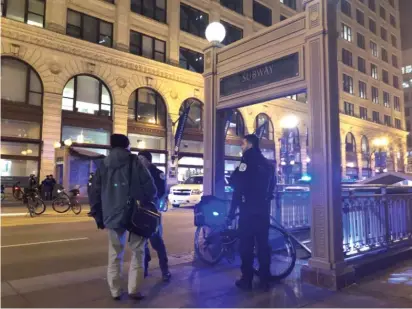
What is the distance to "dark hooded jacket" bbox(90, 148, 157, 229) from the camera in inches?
173

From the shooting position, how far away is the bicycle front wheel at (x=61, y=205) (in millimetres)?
16406

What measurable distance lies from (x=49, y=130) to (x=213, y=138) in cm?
1897

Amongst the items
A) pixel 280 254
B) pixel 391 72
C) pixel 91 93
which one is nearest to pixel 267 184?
pixel 280 254

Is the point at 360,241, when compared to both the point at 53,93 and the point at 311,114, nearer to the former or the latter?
the point at 311,114

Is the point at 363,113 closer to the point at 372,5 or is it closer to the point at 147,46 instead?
the point at 372,5

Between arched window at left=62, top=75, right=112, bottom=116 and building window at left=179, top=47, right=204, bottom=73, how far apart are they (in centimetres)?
777

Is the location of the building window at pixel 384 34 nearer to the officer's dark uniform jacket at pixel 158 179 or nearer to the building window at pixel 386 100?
the building window at pixel 386 100

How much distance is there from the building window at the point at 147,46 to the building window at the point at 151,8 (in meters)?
1.81

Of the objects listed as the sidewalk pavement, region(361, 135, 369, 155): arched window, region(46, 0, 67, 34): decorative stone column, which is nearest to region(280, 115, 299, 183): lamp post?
region(361, 135, 369, 155): arched window

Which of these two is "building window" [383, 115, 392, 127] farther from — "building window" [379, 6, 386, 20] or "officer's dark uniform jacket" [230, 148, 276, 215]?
"officer's dark uniform jacket" [230, 148, 276, 215]

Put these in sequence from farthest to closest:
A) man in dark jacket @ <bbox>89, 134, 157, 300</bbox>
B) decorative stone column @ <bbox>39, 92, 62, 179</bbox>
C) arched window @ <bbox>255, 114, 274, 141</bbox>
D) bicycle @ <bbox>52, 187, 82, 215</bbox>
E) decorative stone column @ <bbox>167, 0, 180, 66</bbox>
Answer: arched window @ <bbox>255, 114, 274, 141</bbox>
decorative stone column @ <bbox>167, 0, 180, 66</bbox>
decorative stone column @ <bbox>39, 92, 62, 179</bbox>
bicycle @ <bbox>52, 187, 82, 215</bbox>
man in dark jacket @ <bbox>89, 134, 157, 300</bbox>

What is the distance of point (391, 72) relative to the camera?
54844 mm

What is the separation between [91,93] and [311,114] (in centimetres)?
2292

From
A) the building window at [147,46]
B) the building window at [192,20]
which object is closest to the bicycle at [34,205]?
the building window at [147,46]
